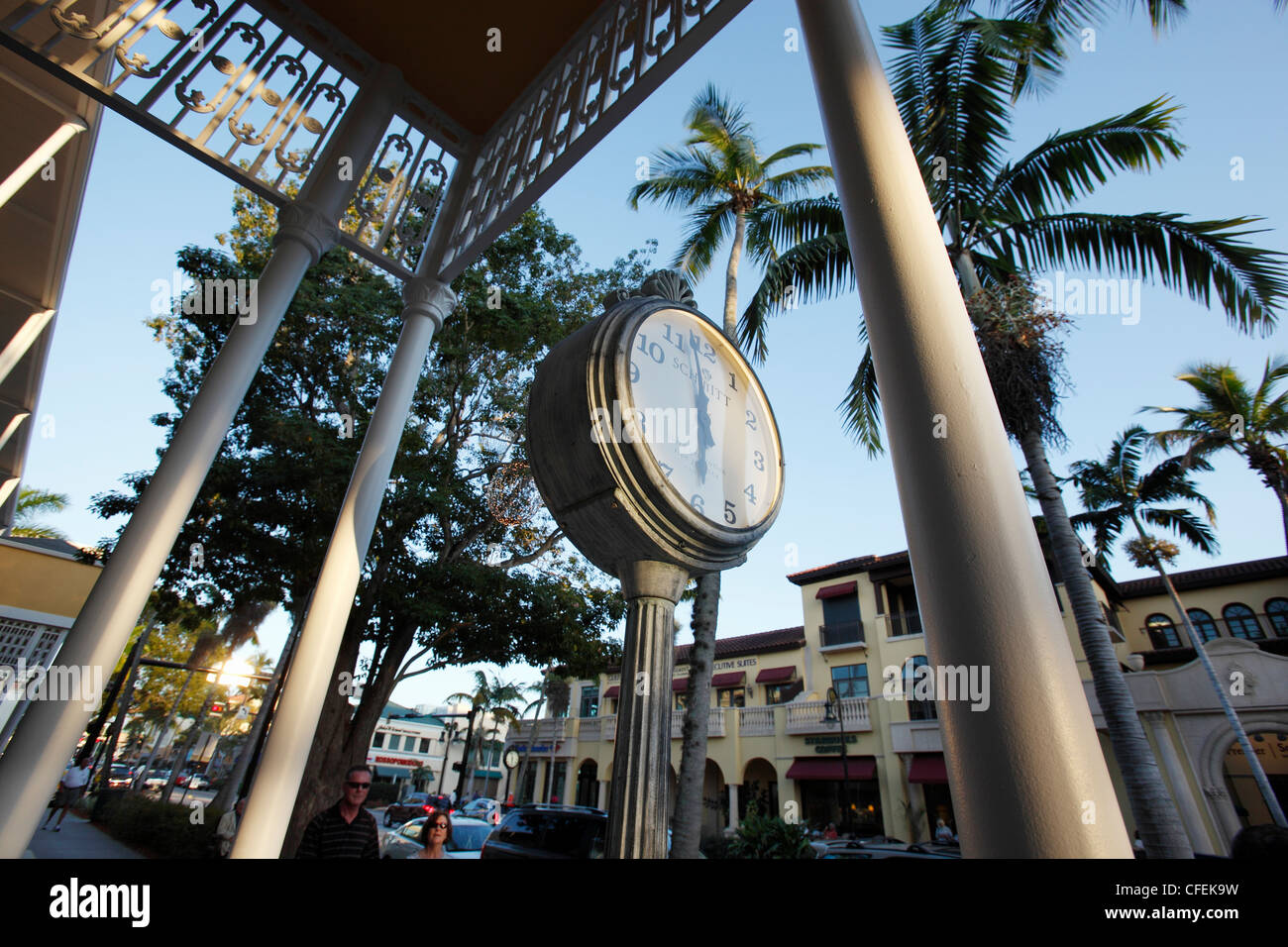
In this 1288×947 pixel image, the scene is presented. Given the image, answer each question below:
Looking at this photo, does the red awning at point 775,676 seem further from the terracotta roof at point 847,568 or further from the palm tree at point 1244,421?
the palm tree at point 1244,421

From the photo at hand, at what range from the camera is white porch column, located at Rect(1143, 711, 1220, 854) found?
48.1 ft

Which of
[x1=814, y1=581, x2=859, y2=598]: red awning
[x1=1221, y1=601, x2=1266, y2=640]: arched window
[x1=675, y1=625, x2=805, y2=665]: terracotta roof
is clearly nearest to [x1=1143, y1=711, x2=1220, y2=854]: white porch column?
[x1=1221, y1=601, x2=1266, y2=640]: arched window

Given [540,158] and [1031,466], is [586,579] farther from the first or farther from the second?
[540,158]

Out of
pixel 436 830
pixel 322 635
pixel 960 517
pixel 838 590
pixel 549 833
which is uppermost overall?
pixel 838 590

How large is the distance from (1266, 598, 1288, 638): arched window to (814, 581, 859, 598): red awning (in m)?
12.3

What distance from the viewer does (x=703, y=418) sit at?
74.1 inches

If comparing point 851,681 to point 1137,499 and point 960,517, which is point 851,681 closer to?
point 1137,499

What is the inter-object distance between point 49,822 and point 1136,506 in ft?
92.3

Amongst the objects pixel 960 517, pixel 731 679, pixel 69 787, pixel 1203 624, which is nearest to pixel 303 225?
pixel 960 517

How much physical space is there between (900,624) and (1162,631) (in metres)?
9.29

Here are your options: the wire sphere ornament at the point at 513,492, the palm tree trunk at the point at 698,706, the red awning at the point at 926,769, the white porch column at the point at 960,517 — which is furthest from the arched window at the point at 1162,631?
the white porch column at the point at 960,517

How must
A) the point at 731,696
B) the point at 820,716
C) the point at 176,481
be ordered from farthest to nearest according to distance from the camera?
the point at 731,696, the point at 820,716, the point at 176,481

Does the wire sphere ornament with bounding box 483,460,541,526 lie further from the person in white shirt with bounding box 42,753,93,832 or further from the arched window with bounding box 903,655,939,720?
the arched window with bounding box 903,655,939,720
